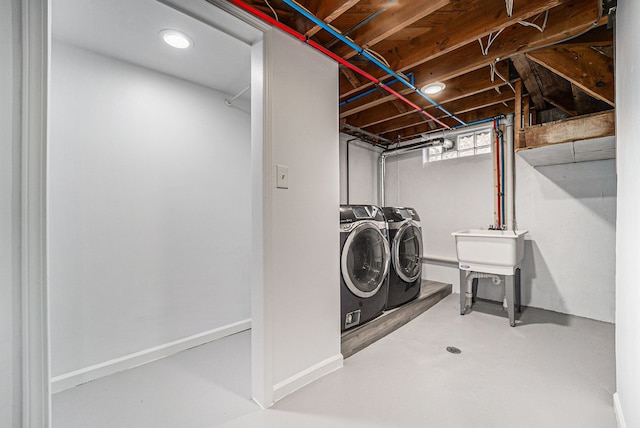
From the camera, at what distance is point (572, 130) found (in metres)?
2.12

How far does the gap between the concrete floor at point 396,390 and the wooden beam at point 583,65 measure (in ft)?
5.94

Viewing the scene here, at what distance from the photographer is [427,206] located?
3801 millimetres

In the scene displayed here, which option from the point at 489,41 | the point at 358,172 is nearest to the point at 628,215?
the point at 489,41

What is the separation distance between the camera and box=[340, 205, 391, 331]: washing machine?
6.94ft

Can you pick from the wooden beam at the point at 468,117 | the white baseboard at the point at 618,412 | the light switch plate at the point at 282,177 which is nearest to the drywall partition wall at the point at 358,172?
the wooden beam at the point at 468,117

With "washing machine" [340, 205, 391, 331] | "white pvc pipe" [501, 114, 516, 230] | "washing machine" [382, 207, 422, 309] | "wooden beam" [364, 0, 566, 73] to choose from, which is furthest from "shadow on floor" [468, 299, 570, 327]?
"wooden beam" [364, 0, 566, 73]

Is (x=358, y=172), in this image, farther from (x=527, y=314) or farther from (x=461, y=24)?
(x=527, y=314)

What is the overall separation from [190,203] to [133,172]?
46 centimetres

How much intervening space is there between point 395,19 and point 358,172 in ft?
7.55

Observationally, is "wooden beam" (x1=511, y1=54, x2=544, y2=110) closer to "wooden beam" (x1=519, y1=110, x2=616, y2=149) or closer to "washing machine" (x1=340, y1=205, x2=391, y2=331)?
"wooden beam" (x1=519, y1=110, x2=616, y2=149)

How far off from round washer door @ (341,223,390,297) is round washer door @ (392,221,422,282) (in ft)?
0.92

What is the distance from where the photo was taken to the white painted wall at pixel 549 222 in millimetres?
2666

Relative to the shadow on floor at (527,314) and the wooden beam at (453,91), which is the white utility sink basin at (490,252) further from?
the wooden beam at (453,91)

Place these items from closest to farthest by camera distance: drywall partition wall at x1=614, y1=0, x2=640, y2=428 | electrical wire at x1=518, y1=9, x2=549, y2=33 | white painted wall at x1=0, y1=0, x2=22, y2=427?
1. white painted wall at x1=0, y1=0, x2=22, y2=427
2. drywall partition wall at x1=614, y1=0, x2=640, y2=428
3. electrical wire at x1=518, y1=9, x2=549, y2=33
